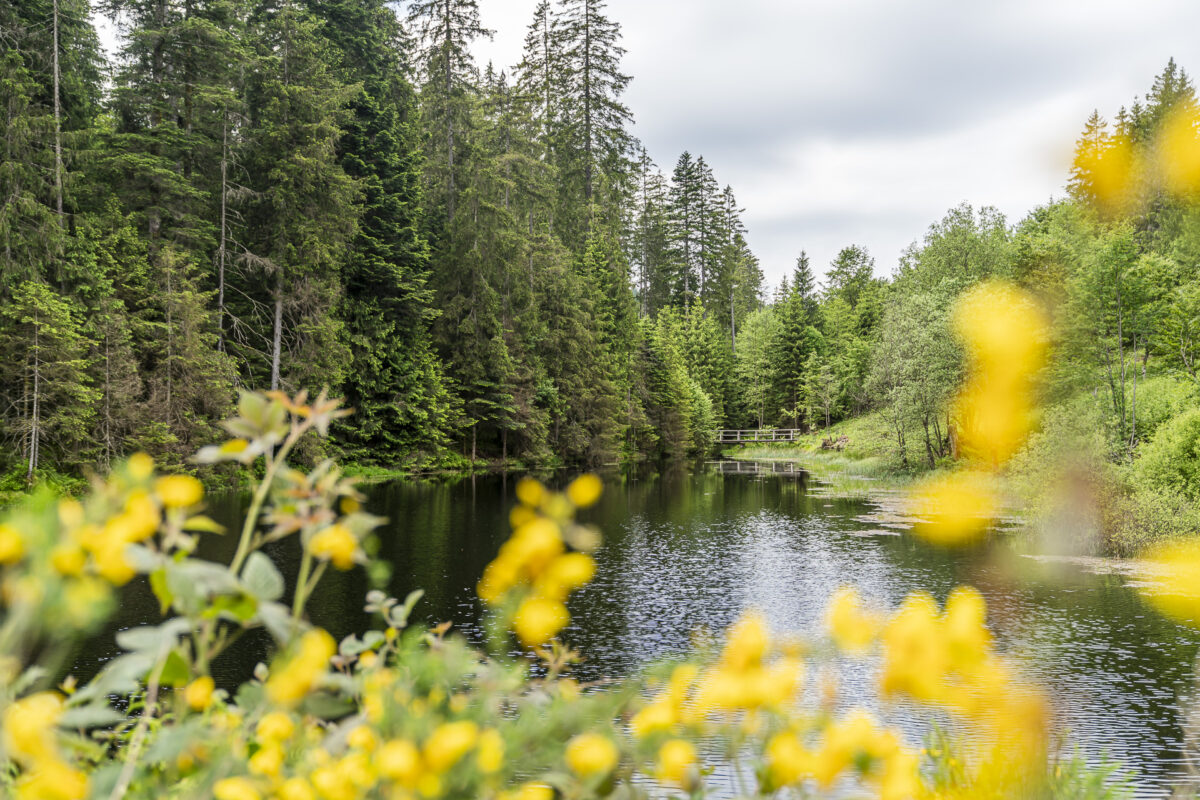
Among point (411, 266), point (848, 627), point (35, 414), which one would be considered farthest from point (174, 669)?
point (411, 266)

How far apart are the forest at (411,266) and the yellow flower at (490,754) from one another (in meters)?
15.4

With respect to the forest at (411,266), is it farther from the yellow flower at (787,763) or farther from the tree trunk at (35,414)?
the yellow flower at (787,763)

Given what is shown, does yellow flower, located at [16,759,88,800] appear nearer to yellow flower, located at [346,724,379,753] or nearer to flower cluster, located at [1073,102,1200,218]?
yellow flower, located at [346,724,379,753]

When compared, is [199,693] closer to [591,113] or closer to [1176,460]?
[1176,460]

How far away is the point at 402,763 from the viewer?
0.74 metres

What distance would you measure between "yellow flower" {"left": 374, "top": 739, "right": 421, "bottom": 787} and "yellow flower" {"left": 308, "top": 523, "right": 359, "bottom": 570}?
25cm

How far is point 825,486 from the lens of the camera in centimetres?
2653

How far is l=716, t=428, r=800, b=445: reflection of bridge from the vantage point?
1858 inches

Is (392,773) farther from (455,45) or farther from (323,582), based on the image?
(455,45)

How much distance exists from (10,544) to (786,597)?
10761 millimetres

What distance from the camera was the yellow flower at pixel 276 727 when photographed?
110 centimetres

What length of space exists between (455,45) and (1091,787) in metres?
32.2

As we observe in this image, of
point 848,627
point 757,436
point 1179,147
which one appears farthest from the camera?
point 757,436

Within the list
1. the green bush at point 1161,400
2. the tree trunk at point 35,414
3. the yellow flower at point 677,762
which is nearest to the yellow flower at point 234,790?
the yellow flower at point 677,762
